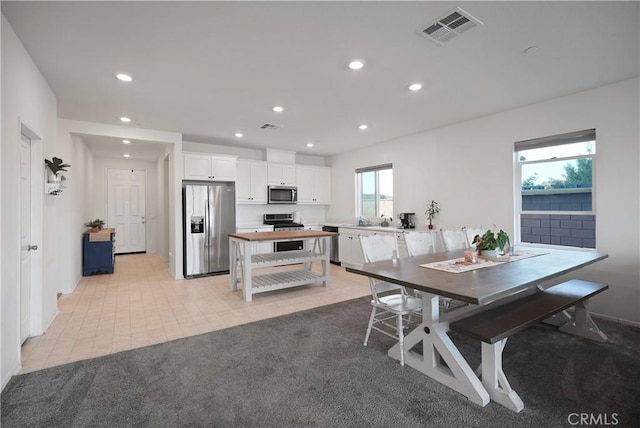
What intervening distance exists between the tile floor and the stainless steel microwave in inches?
78.0

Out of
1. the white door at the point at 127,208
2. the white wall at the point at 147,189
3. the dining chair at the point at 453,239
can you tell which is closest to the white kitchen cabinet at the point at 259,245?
the white wall at the point at 147,189

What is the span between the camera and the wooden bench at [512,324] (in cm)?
192

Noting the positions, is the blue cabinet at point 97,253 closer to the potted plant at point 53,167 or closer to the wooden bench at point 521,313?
the potted plant at point 53,167

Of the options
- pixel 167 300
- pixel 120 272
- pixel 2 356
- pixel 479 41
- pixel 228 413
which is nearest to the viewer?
pixel 228 413

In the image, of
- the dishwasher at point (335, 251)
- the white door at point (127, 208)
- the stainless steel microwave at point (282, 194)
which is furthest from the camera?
the white door at point (127, 208)

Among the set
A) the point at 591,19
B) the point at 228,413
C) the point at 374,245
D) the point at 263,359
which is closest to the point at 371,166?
the point at 374,245

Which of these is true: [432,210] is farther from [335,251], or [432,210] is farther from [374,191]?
[335,251]

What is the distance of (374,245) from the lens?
2.94 meters

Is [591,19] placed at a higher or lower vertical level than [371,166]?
higher

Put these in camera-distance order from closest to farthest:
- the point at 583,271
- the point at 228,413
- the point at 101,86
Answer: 1. the point at 228,413
2. the point at 101,86
3. the point at 583,271

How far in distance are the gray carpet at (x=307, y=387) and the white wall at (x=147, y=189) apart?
19.3ft

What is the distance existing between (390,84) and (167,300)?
12.9 ft

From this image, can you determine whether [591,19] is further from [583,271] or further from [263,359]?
[263,359]

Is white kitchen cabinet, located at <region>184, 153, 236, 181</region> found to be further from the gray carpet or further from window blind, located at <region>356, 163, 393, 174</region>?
the gray carpet
